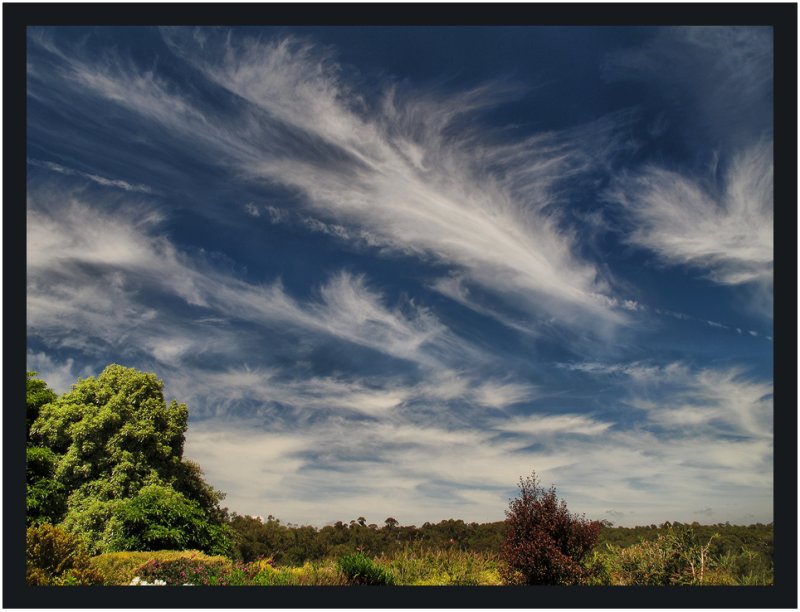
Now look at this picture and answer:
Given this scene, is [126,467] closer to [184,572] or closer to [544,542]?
[184,572]

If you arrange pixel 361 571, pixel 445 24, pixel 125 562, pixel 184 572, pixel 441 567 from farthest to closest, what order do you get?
pixel 441 567 < pixel 125 562 < pixel 361 571 < pixel 184 572 < pixel 445 24

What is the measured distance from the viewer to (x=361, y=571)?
16.8m

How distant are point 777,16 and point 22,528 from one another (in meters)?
20.8

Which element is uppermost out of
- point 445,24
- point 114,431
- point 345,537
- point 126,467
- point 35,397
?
point 445,24

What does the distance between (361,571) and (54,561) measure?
24.3 feet

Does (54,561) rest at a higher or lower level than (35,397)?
lower

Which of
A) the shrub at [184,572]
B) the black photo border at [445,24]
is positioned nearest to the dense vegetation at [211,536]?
the shrub at [184,572]

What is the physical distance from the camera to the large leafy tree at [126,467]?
2197cm

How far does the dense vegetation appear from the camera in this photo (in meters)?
16.6

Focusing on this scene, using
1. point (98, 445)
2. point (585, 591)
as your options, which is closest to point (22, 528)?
point (98, 445)

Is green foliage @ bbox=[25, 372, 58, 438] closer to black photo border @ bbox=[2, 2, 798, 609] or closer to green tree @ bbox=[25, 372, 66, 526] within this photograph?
green tree @ bbox=[25, 372, 66, 526]

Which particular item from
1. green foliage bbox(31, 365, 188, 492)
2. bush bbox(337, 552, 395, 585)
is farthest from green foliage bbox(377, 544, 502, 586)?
green foliage bbox(31, 365, 188, 492)

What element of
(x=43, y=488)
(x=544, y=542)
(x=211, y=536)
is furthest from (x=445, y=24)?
(x=43, y=488)

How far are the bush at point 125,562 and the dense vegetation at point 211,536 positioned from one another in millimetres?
50
